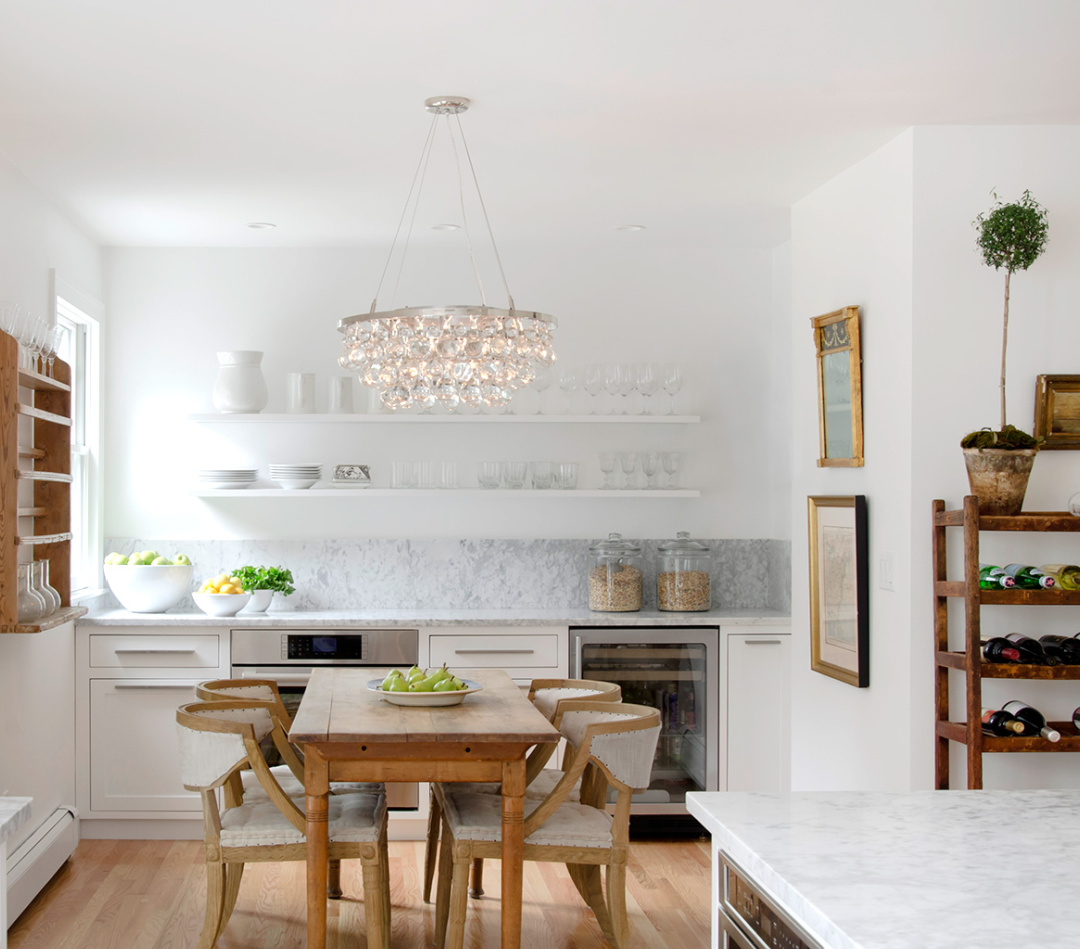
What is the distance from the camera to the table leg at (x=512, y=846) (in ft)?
10.1

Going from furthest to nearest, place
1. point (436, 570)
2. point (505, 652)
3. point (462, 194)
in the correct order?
1. point (436, 570)
2. point (505, 652)
3. point (462, 194)

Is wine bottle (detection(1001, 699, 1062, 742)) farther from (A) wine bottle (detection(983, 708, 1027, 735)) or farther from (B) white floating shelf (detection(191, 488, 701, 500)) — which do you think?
(B) white floating shelf (detection(191, 488, 701, 500))

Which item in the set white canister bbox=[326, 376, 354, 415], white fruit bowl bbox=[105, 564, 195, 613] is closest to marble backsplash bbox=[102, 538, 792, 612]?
white fruit bowl bbox=[105, 564, 195, 613]

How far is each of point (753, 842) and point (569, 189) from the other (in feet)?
10.2

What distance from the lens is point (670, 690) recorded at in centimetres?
492

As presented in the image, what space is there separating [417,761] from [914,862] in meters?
1.68

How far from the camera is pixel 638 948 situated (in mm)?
3613

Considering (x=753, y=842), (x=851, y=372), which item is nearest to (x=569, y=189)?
(x=851, y=372)

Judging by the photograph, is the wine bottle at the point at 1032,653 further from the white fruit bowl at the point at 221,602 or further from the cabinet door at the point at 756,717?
the white fruit bowl at the point at 221,602

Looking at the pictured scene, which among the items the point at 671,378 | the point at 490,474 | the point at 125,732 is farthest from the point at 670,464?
the point at 125,732

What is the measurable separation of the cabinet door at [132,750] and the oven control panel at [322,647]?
0.44 metres

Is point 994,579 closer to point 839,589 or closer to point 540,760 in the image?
point 839,589

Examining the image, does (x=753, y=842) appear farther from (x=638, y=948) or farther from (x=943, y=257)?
(x=943, y=257)

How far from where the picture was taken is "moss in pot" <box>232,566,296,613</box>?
5.00 m
